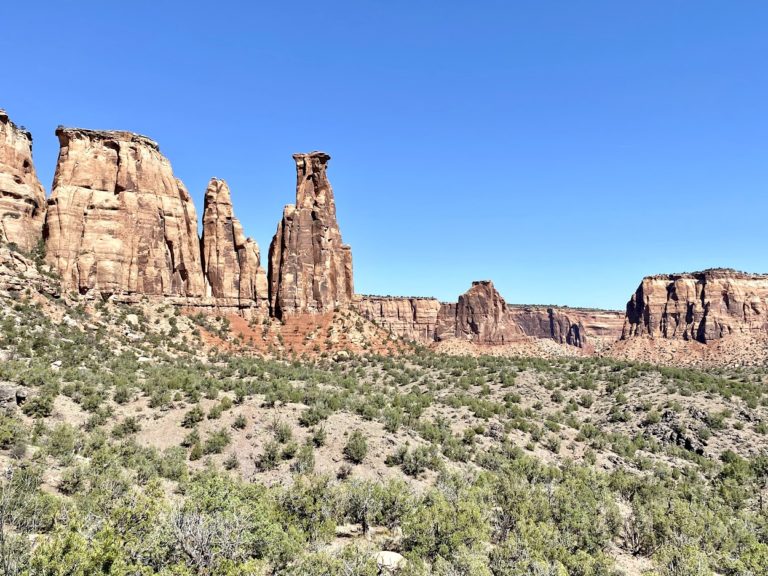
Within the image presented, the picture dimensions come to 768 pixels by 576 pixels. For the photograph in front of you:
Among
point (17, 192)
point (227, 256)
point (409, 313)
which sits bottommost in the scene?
point (409, 313)

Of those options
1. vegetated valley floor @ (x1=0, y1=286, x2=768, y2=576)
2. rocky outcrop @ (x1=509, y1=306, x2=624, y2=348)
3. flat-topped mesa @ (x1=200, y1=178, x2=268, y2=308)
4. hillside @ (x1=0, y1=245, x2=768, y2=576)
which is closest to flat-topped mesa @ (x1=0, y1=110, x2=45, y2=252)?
hillside @ (x1=0, y1=245, x2=768, y2=576)

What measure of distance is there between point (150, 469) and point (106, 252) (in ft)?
125

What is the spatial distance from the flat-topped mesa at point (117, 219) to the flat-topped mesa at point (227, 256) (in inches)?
132

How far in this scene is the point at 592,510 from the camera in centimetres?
1602

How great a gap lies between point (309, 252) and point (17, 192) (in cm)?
2984

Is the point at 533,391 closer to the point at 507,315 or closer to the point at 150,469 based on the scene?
the point at 150,469

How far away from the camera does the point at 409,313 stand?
157 meters

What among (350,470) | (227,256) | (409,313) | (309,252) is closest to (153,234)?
(227,256)

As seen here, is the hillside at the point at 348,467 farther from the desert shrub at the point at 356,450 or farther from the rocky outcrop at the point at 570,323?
the rocky outcrop at the point at 570,323

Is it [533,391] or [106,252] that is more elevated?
[106,252]

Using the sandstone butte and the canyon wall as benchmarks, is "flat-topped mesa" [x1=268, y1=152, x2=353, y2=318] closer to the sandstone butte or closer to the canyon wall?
the sandstone butte

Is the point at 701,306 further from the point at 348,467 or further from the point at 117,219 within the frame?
the point at 348,467

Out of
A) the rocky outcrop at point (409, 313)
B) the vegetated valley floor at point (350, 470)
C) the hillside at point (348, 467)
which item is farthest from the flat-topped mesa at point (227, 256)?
the rocky outcrop at point (409, 313)

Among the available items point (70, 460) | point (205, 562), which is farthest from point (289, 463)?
point (205, 562)
